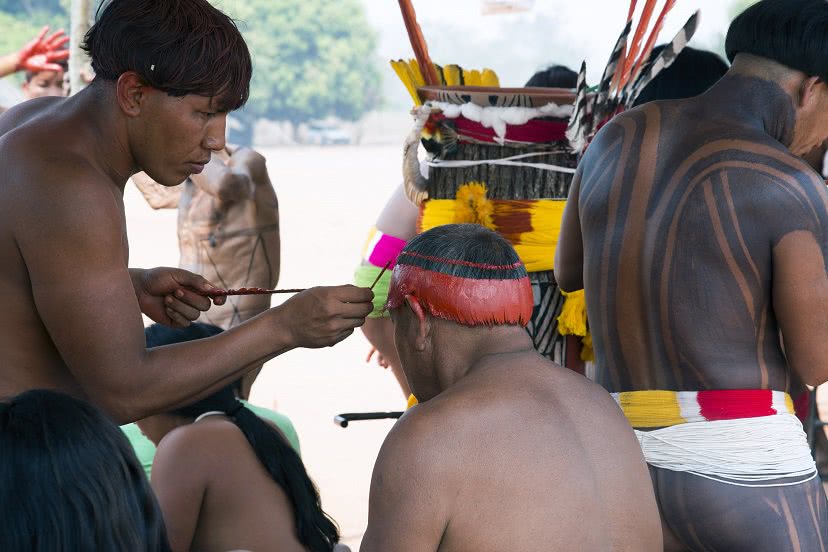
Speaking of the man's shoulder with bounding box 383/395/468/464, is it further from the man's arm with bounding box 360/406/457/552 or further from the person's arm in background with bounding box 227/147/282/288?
the person's arm in background with bounding box 227/147/282/288

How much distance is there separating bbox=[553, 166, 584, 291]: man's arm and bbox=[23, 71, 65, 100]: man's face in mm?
4490

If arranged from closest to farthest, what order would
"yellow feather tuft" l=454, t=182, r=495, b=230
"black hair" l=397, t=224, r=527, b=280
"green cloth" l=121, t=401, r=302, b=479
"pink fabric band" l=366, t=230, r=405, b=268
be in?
"black hair" l=397, t=224, r=527, b=280, "yellow feather tuft" l=454, t=182, r=495, b=230, "green cloth" l=121, t=401, r=302, b=479, "pink fabric band" l=366, t=230, r=405, b=268

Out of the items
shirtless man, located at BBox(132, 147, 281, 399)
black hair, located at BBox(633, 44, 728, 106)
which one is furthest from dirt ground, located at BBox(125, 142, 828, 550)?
black hair, located at BBox(633, 44, 728, 106)

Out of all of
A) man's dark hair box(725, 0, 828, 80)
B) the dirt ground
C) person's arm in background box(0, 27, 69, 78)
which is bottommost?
the dirt ground

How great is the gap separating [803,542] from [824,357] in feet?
1.46

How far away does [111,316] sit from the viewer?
212 centimetres

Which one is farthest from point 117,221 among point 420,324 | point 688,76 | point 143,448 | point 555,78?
point 555,78

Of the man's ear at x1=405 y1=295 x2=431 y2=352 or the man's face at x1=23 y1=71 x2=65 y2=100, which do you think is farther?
the man's face at x1=23 y1=71 x2=65 y2=100

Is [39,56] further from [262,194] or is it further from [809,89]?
[809,89]

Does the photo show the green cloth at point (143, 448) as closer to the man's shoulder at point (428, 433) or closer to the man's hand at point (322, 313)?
the man's hand at point (322, 313)

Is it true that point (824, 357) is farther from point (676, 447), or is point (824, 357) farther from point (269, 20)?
point (269, 20)

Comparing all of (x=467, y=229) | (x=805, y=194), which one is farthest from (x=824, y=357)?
(x=467, y=229)

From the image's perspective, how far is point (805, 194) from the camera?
2.45 metres

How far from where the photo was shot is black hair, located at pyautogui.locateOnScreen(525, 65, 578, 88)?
15.1 ft
